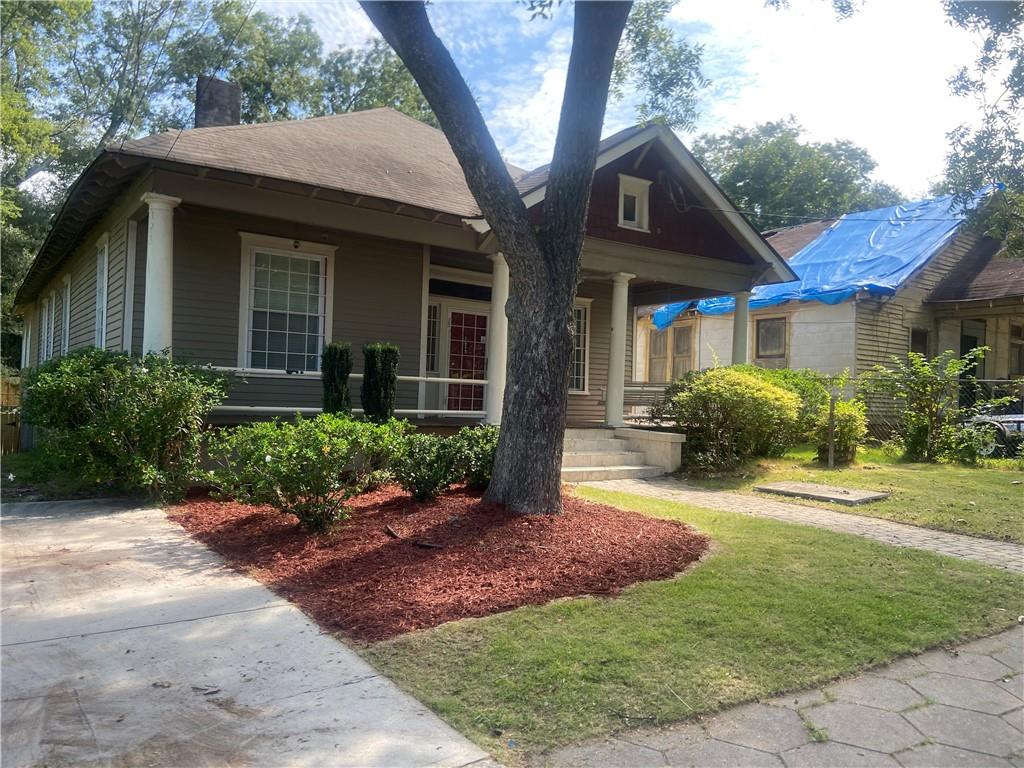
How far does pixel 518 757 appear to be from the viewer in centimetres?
276

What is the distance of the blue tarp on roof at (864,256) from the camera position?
16.7m

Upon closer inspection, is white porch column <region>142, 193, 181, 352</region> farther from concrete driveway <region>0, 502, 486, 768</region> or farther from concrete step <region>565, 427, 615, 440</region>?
concrete step <region>565, 427, 615, 440</region>

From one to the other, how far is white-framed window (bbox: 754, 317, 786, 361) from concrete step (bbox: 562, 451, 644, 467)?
27.7ft

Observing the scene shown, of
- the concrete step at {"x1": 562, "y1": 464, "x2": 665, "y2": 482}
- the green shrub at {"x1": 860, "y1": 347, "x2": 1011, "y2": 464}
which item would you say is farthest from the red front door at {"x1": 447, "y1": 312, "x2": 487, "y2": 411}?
the green shrub at {"x1": 860, "y1": 347, "x2": 1011, "y2": 464}

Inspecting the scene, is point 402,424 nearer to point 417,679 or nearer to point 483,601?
point 483,601

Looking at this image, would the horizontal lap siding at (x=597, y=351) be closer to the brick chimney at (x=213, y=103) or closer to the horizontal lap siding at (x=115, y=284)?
the brick chimney at (x=213, y=103)

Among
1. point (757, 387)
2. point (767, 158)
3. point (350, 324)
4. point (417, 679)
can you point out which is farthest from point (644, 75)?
point (767, 158)

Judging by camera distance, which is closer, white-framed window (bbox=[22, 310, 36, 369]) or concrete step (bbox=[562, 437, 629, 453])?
concrete step (bbox=[562, 437, 629, 453])

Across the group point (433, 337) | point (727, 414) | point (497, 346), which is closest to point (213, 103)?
point (433, 337)

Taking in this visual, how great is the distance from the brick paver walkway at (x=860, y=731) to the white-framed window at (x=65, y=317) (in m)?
15.4

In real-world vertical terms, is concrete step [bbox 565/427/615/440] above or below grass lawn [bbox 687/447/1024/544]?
above

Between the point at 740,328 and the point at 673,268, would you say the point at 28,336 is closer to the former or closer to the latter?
the point at 673,268

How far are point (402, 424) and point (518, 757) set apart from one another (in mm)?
4785

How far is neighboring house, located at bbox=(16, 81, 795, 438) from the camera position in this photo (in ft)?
29.9
